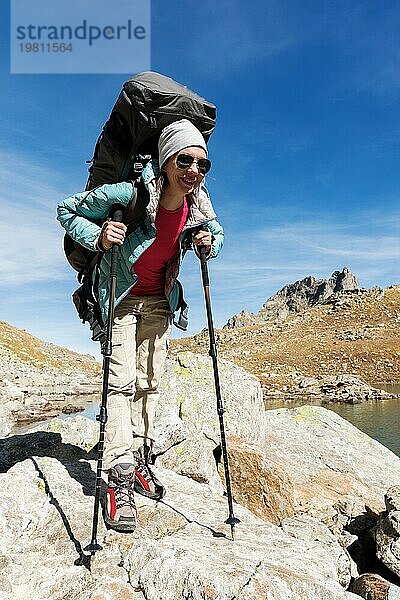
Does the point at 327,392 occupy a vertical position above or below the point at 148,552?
above

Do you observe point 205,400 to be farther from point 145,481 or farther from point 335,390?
point 335,390

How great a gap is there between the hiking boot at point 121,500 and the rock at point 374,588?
2.32m

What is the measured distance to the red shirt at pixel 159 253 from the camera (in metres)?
5.59

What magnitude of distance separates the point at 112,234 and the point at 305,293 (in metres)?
181

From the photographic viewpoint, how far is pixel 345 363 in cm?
6456

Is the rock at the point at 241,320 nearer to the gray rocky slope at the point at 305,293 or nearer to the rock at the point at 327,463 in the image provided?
the gray rocky slope at the point at 305,293

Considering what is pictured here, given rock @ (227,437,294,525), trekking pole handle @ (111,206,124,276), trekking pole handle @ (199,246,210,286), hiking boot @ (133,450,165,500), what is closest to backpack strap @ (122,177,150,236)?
trekking pole handle @ (111,206,124,276)

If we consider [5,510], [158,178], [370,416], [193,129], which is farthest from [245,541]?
[370,416]

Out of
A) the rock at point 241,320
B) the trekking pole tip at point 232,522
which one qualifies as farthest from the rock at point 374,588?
the rock at point 241,320

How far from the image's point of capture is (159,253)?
19.1 ft

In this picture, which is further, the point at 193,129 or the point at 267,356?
the point at 267,356

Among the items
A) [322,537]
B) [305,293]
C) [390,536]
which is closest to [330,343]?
[390,536]

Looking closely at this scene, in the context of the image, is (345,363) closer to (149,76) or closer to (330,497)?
(330,497)

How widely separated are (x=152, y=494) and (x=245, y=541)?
1307mm
